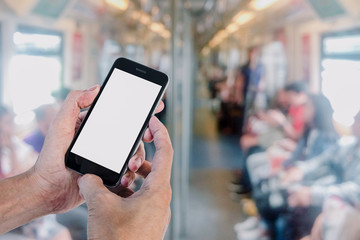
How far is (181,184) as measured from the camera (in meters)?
1.65

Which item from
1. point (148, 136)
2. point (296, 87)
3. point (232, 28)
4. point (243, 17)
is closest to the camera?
point (148, 136)

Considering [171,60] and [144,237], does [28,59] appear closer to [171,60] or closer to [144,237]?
[171,60]

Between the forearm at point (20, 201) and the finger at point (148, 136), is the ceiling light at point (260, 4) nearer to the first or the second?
the finger at point (148, 136)

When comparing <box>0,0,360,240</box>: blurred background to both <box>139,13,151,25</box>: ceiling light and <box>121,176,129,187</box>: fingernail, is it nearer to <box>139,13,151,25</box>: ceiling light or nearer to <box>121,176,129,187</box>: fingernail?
<box>139,13,151,25</box>: ceiling light

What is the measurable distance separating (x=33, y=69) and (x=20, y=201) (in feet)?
1.31

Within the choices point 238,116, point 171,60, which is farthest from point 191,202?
point 171,60

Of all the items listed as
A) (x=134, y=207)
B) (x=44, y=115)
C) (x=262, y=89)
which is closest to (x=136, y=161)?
(x=134, y=207)

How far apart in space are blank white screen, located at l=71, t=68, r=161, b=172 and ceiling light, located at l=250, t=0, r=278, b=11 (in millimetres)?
533

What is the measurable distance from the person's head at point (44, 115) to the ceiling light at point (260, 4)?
65 centimetres

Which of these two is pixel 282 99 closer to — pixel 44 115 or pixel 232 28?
pixel 232 28

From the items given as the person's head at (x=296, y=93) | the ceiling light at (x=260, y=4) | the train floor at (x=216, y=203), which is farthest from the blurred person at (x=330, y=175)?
the ceiling light at (x=260, y=4)

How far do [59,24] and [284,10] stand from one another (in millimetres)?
599

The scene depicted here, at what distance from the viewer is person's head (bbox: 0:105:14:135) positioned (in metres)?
0.85

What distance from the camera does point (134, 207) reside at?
1.28 feet
